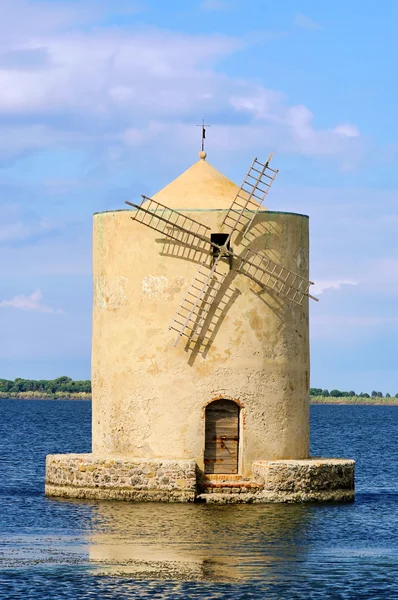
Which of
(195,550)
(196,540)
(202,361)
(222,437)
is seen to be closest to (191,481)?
(222,437)

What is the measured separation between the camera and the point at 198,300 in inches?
992

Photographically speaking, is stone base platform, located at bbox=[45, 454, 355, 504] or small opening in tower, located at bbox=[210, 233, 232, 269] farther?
small opening in tower, located at bbox=[210, 233, 232, 269]

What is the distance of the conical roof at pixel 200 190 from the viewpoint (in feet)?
85.3

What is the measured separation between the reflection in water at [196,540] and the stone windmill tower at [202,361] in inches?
28.5

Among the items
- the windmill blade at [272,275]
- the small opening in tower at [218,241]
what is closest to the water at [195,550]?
the windmill blade at [272,275]

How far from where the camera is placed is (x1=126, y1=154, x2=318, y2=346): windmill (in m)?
25.2

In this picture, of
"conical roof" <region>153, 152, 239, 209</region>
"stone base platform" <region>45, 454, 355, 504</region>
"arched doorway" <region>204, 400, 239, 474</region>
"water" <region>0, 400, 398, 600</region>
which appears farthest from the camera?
"conical roof" <region>153, 152, 239, 209</region>

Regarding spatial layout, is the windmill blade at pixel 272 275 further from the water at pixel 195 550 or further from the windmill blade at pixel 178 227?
the water at pixel 195 550

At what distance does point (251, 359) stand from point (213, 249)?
221cm

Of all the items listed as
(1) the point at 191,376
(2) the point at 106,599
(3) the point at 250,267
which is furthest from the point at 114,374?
(2) the point at 106,599

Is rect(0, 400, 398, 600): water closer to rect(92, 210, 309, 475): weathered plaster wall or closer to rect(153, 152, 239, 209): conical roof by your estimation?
rect(92, 210, 309, 475): weathered plaster wall

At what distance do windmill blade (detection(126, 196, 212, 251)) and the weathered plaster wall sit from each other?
0.50 feet

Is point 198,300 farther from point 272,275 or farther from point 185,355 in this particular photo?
point 272,275

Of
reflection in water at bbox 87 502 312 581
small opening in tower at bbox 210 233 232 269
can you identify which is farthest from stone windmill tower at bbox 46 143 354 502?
reflection in water at bbox 87 502 312 581
